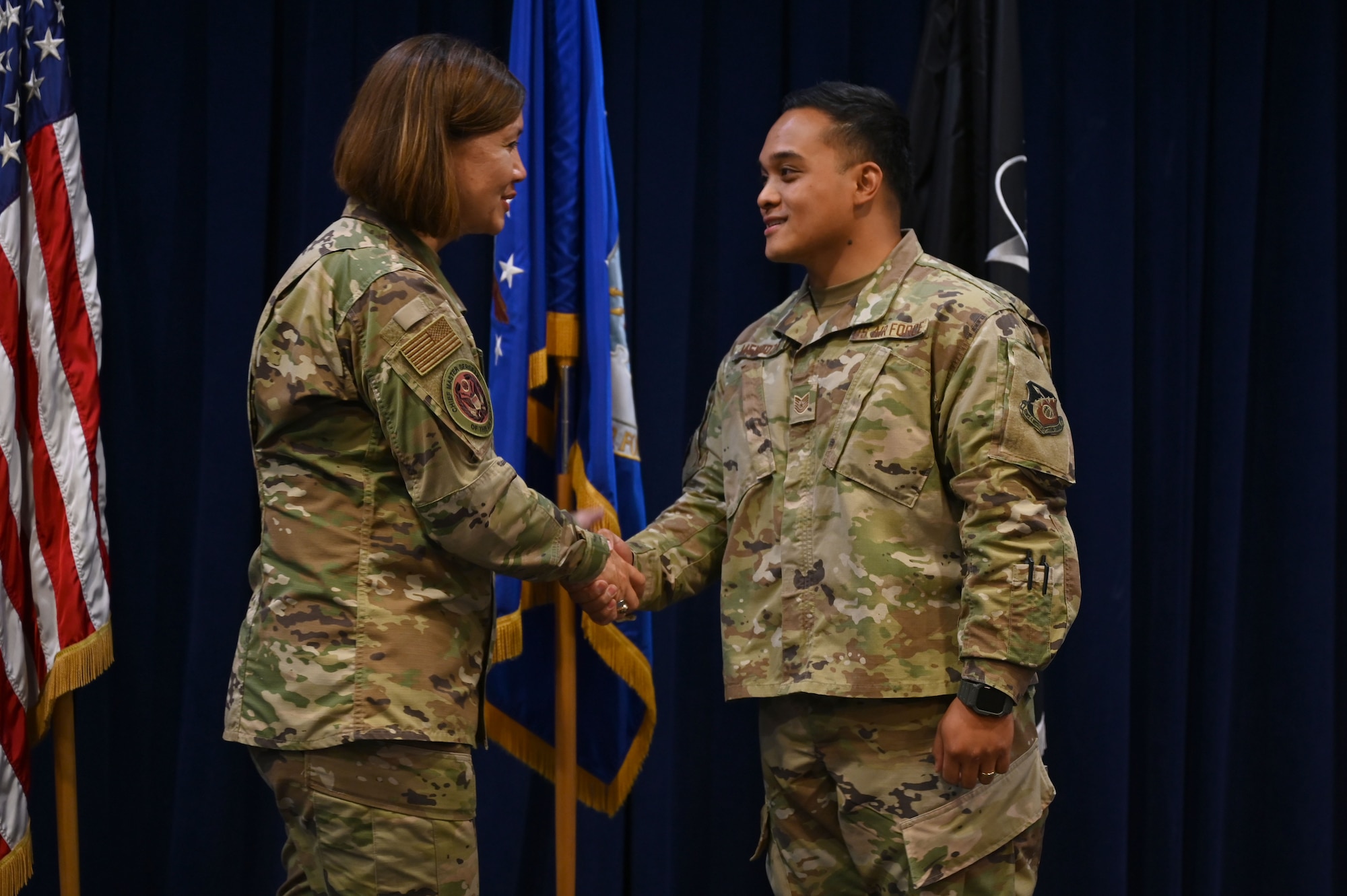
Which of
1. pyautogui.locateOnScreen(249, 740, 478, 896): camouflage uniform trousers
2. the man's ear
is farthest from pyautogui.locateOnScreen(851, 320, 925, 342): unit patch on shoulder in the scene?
pyautogui.locateOnScreen(249, 740, 478, 896): camouflage uniform trousers

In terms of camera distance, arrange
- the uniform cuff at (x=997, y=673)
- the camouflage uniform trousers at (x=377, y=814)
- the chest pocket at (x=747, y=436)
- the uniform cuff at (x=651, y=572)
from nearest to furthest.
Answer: the camouflage uniform trousers at (x=377, y=814)
the uniform cuff at (x=997, y=673)
the chest pocket at (x=747, y=436)
the uniform cuff at (x=651, y=572)

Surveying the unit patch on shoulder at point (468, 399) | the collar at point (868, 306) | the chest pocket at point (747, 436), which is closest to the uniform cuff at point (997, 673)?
the chest pocket at point (747, 436)

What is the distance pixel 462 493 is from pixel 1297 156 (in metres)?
3.01

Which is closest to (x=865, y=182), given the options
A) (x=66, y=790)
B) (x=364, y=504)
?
(x=364, y=504)

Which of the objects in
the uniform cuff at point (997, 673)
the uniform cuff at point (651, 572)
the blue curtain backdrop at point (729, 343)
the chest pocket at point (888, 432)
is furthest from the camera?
the blue curtain backdrop at point (729, 343)

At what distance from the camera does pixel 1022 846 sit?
76.6 inches

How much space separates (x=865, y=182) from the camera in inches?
85.1

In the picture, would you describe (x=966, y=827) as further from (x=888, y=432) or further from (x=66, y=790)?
(x=66, y=790)

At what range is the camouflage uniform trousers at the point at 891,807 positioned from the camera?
6.17 ft

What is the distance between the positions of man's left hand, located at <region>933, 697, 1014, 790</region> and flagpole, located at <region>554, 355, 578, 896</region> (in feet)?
3.15

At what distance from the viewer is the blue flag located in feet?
8.66

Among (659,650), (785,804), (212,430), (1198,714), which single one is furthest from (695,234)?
(1198,714)

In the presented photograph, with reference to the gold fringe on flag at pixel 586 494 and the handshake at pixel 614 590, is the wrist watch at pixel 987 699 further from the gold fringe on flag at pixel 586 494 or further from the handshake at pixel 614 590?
the gold fringe on flag at pixel 586 494

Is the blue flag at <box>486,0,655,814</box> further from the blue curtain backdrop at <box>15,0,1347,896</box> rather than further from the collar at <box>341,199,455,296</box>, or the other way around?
the collar at <box>341,199,455,296</box>
